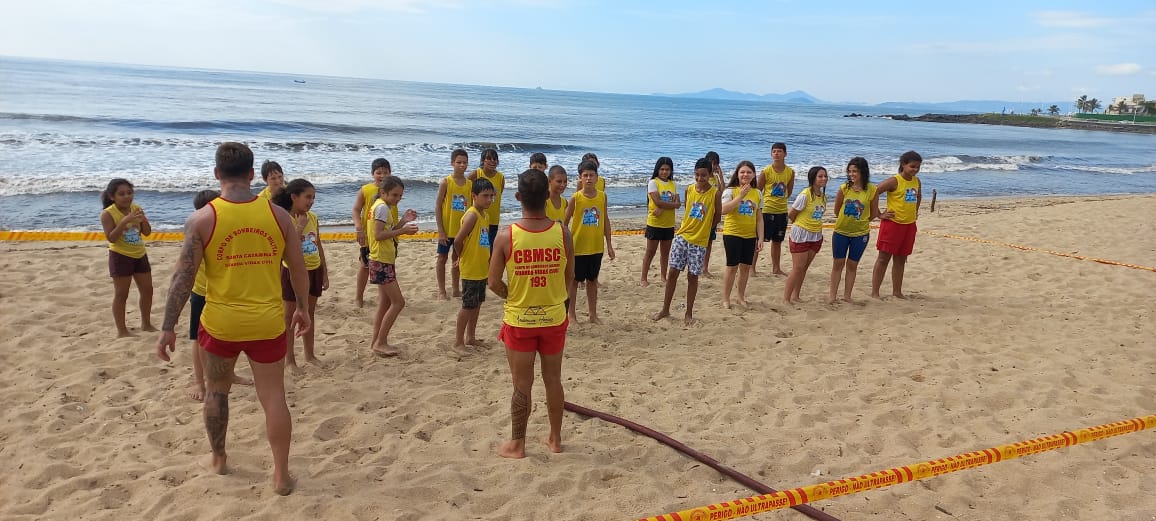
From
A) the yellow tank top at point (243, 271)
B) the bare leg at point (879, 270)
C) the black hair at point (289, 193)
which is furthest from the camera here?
the bare leg at point (879, 270)

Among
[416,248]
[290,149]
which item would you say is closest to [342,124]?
[290,149]

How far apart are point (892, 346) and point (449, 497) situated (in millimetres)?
4730

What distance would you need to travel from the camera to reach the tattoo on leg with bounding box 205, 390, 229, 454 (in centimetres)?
360

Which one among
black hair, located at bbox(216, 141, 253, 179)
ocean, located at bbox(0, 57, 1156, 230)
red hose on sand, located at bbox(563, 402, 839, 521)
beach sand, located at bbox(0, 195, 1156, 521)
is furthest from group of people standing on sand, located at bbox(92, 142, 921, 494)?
ocean, located at bbox(0, 57, 1156, 230)

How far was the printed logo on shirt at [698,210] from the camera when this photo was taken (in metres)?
6.60

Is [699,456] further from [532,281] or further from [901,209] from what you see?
[901,209]

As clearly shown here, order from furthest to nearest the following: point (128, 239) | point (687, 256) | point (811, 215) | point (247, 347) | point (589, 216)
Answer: point (811, 215) → point (687, 256) → point (589, 216) → point (128, 239) → point (247, 347)

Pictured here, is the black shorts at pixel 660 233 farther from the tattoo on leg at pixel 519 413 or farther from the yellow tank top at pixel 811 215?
the tattoo on leg at pixel 519 413

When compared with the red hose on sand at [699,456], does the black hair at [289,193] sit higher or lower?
higher

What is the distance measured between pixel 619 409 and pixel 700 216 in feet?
8.26

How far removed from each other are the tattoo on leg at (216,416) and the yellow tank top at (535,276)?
1655 millimetres

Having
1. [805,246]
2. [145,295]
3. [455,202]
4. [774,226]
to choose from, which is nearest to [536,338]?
[455,202]

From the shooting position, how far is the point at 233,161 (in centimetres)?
319

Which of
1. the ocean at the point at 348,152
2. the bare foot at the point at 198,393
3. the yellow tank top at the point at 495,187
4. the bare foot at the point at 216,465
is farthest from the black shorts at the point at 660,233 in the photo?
the ocean at the point at 348,152
